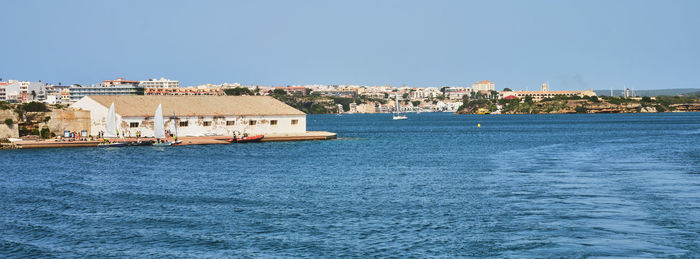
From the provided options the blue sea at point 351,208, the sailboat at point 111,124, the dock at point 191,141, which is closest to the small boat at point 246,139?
the dock at point 191,141

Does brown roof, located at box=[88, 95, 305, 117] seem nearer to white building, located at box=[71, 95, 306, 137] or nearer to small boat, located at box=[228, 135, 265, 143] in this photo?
white building, located at box=[71, 95, 306, 137]

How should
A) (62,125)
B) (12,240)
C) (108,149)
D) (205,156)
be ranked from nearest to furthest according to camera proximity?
(12,240), (205,156), (108,149), (62,125)

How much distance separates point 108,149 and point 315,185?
101 feet

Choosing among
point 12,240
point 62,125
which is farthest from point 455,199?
point 62,125

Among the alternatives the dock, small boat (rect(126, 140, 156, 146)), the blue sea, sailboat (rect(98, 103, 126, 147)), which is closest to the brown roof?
sailboat (rect(98, 103, 126, 147))

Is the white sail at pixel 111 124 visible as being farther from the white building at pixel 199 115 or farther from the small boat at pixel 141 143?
the small boat at pixel 141 143

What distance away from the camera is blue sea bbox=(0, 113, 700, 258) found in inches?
749

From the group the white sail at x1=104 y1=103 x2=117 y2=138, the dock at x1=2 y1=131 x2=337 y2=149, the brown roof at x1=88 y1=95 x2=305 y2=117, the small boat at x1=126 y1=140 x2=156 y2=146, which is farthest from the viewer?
the brown roof at x1=88 y1=95 x2=305 y2=117

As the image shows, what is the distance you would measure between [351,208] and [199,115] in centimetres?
4569

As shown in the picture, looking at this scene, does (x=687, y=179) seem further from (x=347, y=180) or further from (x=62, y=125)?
(x=62, y=125)

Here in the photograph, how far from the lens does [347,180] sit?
34281 mm

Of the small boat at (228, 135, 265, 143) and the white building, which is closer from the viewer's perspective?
the small boat at (228, 135, 265, 143)

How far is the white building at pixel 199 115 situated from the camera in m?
65.6

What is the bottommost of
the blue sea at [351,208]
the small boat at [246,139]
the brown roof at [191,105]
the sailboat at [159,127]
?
the blue sea at [351,208]
